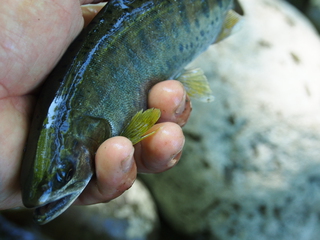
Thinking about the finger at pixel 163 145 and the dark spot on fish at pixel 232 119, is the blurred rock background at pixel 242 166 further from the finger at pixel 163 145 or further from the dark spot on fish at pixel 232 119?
the finger at pixel 163 145

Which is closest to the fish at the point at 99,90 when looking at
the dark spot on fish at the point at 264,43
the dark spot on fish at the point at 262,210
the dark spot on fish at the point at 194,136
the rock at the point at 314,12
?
the dark spot on fish at the point at 194,136

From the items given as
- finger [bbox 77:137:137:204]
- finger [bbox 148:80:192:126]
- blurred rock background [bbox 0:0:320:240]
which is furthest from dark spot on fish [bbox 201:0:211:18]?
finger [bbox 77:137:137:204]

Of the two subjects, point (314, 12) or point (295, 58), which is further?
point (314, 12)

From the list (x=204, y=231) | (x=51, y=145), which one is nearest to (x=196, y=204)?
(x=204, y=231)

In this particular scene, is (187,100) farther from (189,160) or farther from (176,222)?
(176,222)

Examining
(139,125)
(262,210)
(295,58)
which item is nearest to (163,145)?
(139,125)

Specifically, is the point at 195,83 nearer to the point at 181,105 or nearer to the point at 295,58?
the point at 181,105

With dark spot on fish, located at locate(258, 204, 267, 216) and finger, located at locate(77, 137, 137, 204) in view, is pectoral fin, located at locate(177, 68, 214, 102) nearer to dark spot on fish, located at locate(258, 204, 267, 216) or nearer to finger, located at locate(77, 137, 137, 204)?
finger, located at locate(77, 137, 137, 204)
